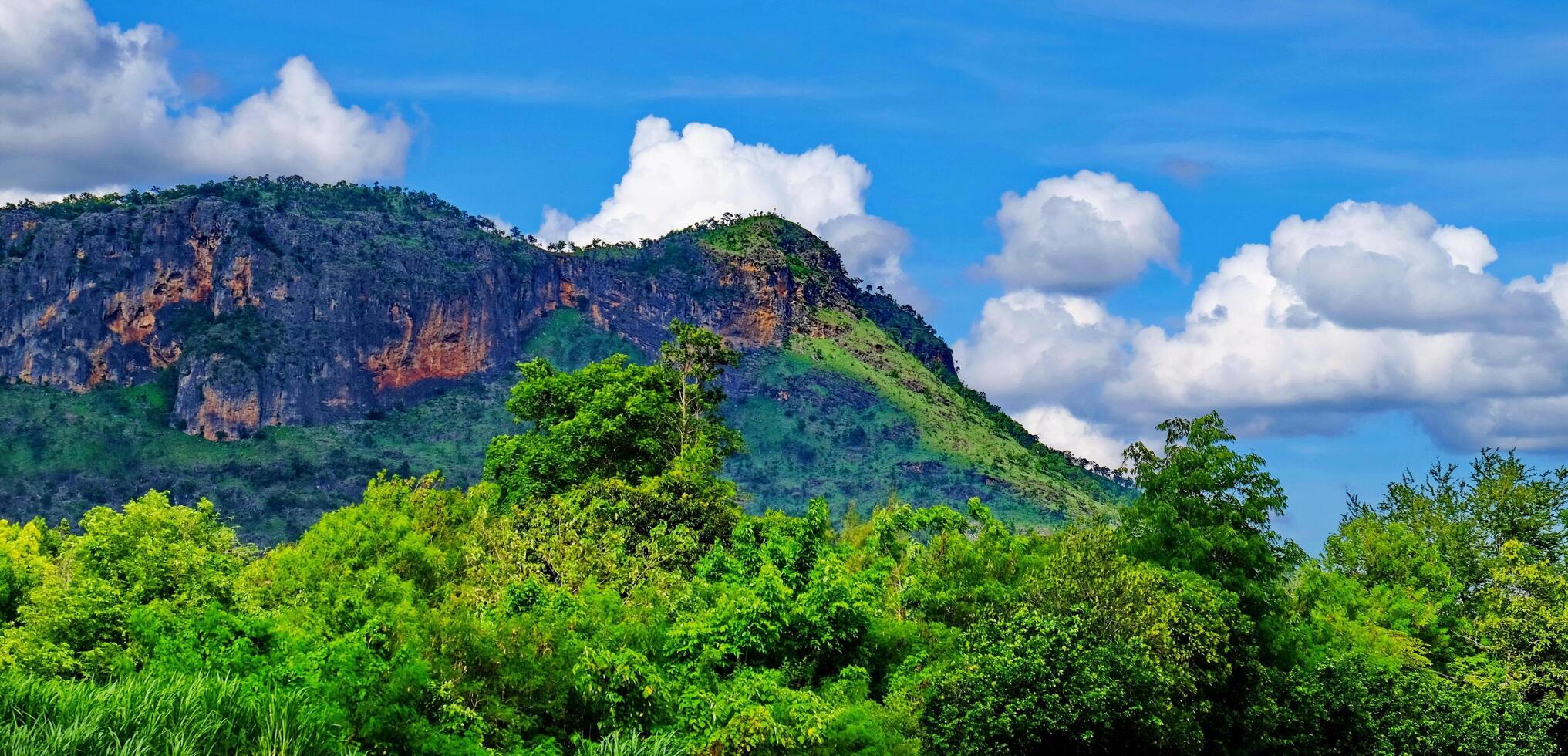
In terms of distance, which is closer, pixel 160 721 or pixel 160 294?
pixel 160 721

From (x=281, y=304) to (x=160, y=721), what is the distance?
167270mm

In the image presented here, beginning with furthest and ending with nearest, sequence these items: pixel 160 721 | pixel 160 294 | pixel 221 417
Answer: pixel 160 294 < pixel 221 417 < pixel 160 721

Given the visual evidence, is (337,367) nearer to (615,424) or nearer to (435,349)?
(435,349)

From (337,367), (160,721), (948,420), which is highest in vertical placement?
(948,420)

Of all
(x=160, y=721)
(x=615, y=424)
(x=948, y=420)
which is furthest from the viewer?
(x=948, y=420)

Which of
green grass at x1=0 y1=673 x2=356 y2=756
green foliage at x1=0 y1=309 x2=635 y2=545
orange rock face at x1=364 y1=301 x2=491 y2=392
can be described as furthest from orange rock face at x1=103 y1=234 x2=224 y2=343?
green grass at x1=0 y1=673 x2=356 y2=756

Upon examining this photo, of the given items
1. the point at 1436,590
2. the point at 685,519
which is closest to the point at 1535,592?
the point at 1436,590

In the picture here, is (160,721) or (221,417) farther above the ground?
(221,417)

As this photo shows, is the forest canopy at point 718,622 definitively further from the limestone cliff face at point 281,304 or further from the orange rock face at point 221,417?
the limestone cliff face at point 281,304

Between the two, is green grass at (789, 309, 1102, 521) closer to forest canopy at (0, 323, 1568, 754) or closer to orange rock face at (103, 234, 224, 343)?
orange rock face at (103, 234, 224, 343)

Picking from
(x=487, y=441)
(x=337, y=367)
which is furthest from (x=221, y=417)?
(x=487, y=441)

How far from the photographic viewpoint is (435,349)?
185000mm

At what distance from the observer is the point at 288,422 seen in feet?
538

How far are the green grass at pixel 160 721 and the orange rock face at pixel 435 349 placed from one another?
164494 mm
